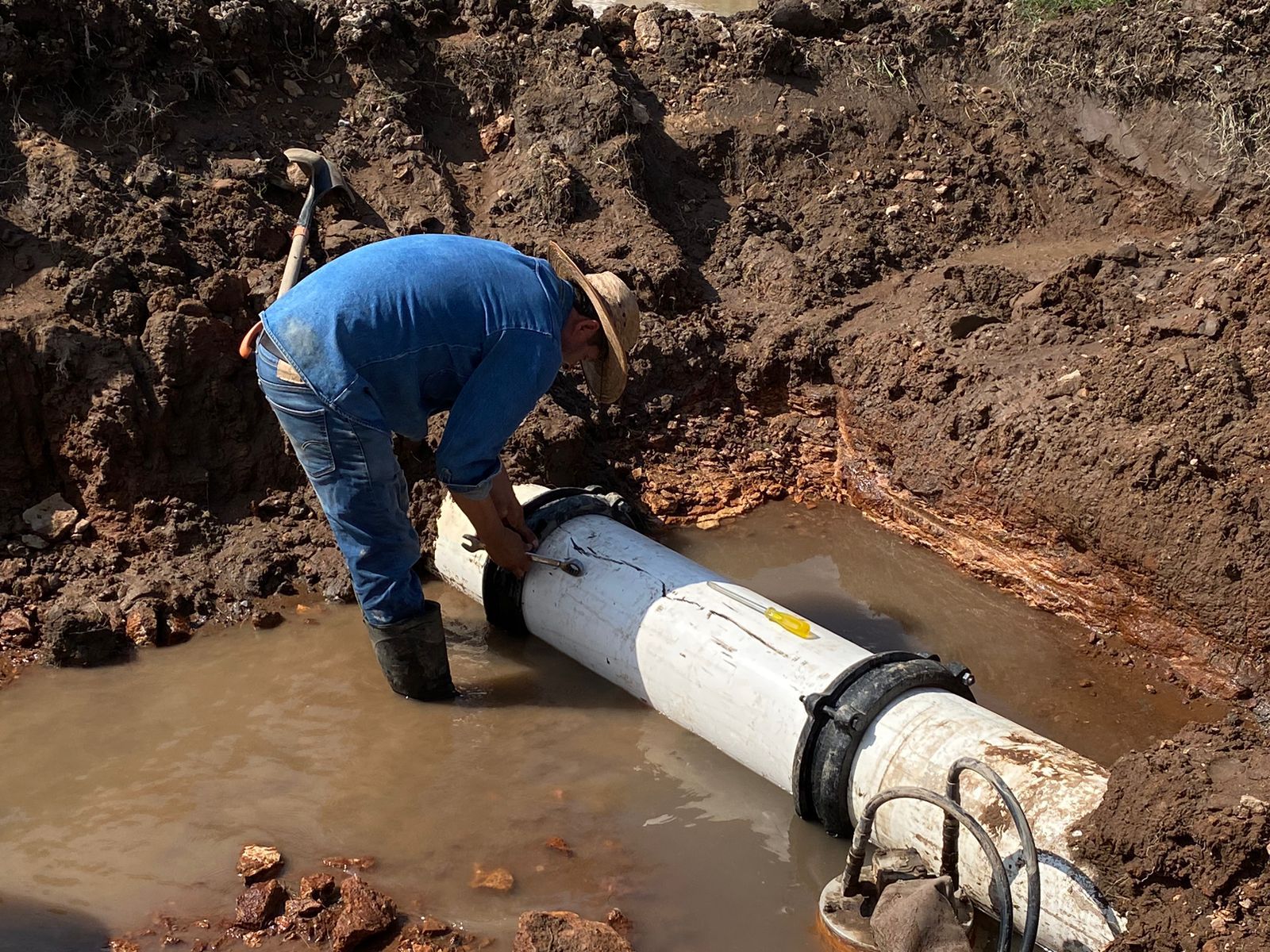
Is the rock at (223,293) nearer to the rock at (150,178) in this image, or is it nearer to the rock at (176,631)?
the rock at (150,178)

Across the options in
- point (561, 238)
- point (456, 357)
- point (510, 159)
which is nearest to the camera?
point (456, 357)

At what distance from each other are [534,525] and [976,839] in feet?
6.31

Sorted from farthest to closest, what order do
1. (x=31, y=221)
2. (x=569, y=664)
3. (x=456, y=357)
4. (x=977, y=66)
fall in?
(x=977, y=66) → (x=31, y=221) → (x=569, y=664) → (x=456, y=357)

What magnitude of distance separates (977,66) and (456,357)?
4772mm

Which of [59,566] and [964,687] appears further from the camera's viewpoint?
[59,566]

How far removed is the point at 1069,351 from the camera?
484 centimetres

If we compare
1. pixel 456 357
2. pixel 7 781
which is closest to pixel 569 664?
pixel 456 357

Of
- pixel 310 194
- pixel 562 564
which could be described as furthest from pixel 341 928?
pixel 310 194

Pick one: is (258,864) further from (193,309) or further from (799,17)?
(799,17)

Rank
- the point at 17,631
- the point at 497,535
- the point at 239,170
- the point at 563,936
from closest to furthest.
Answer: the point at 563,936 → the point at 497,535 → the point at 17,631 → the point at 239,170

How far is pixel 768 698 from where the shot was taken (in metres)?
3.27

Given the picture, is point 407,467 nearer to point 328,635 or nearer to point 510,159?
point 328,635

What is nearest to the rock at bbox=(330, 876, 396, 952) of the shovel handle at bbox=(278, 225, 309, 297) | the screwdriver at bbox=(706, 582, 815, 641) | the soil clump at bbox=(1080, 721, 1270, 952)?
the screwdriver at bbox=(706, 582, 815, 641)

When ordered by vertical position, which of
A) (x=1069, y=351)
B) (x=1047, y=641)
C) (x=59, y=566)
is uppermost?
(x=1069, y=351)
